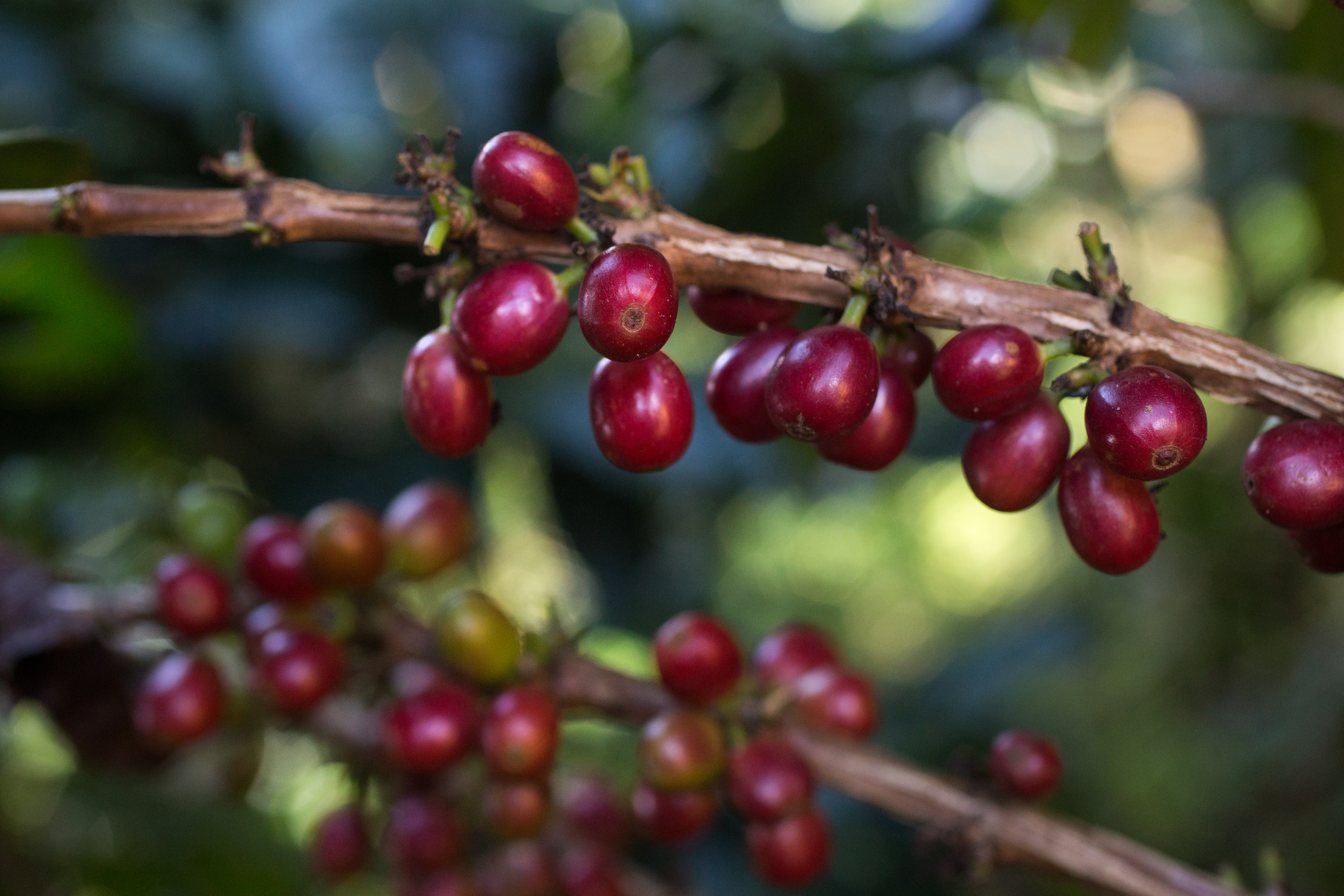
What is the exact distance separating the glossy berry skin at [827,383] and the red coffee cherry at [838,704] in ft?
1.81

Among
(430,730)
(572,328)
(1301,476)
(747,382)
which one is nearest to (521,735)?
(430,730)

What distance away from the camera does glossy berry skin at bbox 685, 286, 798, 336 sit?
2.51ft

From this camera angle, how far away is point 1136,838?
2523 millimetres

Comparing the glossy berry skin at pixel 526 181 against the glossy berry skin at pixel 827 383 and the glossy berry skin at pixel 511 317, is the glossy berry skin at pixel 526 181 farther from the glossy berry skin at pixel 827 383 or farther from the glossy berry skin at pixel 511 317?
the glossy berry skin at pixel 827 383

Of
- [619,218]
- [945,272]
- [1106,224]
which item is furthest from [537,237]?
[1106,224]

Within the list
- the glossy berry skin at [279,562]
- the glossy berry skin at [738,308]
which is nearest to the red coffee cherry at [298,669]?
the glossy berry skin at [279,562]

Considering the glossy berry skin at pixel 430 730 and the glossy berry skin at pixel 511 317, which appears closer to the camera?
the glossy berry skin at pixel 511 317

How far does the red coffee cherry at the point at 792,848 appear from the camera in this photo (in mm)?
1058

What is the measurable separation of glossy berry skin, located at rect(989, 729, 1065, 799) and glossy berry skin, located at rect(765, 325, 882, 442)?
1.63 feet

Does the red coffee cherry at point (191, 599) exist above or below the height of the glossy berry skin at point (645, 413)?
below

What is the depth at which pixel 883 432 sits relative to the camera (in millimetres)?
747

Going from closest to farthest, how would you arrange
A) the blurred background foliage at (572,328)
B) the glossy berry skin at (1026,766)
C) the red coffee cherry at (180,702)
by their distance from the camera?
the glossy berry skin at (1026,766)
the red coffee cherry at (180,702)
the blurred background foliage at (572,328)

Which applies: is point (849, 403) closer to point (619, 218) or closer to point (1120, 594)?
point (619, 218)

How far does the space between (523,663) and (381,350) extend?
1232 millimetres
